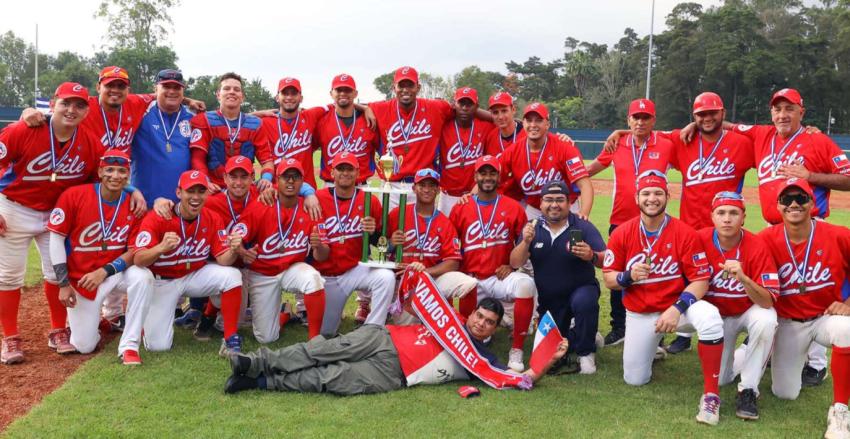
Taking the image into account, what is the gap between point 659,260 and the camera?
540 cm

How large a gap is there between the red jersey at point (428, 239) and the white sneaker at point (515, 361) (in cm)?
108

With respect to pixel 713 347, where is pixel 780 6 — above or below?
above

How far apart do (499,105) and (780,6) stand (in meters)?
73.5

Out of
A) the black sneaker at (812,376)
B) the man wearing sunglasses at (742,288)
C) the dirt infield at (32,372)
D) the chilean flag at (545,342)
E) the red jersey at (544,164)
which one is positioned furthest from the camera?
the red jersey at (544,164)

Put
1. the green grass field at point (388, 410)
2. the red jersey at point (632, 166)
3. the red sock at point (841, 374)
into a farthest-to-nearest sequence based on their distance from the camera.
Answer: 1. the red jersey at point (632, 166)
2. the red sock at point (841, 374)
3. the green grass field at point (388, 410)

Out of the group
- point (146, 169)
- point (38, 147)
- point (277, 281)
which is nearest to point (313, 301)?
point (277, 281)

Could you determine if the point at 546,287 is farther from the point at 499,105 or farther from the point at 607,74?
the point at 607,74

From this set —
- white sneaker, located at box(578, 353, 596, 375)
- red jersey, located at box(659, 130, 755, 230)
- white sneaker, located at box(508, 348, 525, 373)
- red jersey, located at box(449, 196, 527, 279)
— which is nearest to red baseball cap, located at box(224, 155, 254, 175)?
red jersey, located at box(449, 196, 527, 279)

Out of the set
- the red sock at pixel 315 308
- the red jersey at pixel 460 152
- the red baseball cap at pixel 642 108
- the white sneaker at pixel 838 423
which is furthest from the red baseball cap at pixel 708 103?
the red sock at pixel 315 308

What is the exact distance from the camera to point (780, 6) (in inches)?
2699

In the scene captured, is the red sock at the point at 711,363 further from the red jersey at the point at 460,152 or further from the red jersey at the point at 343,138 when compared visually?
the red jersey at the point at 343,138

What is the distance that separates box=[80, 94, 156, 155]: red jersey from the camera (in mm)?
6422

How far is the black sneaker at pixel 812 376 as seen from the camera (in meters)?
5.59

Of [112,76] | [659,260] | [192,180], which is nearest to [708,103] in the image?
[659,260]
